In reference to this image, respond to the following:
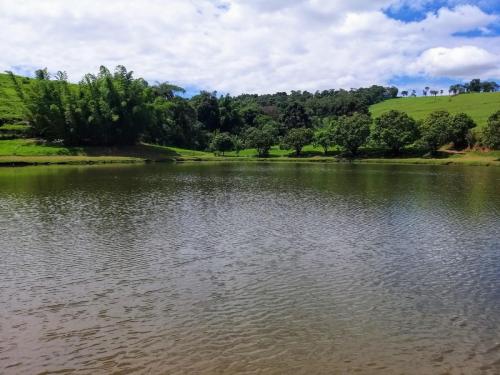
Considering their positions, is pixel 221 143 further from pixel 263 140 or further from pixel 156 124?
pixel 156 124

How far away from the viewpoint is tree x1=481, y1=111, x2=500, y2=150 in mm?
101644

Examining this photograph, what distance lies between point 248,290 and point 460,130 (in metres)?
113

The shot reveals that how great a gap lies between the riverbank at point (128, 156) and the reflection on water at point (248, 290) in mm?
57764

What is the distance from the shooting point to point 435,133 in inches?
4301

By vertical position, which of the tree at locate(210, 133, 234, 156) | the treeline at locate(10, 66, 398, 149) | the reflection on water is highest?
the treeline at locate(10, 66, 398, 149)

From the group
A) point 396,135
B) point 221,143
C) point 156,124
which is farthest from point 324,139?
point 156,124

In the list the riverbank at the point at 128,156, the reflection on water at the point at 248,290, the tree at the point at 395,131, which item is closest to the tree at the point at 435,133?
the tree at the point at 395,131

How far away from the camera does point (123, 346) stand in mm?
11664

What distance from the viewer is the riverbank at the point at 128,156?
286ft

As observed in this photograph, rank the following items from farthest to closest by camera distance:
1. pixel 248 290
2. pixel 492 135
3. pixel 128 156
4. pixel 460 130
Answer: pixel 460 130 < pixel 492 135 < pixel 128 156 < pixel 248 290

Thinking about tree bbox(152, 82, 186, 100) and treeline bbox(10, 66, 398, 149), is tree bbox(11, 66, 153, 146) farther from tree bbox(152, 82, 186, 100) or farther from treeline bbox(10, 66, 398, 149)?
tree bbox(152, 82, 186, 100)

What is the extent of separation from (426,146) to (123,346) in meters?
111

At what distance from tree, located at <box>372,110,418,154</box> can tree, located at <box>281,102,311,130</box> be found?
44433mm

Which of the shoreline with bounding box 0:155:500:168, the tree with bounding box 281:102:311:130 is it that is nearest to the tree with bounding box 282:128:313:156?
the shoreline with bounding box 0:155:500:168
